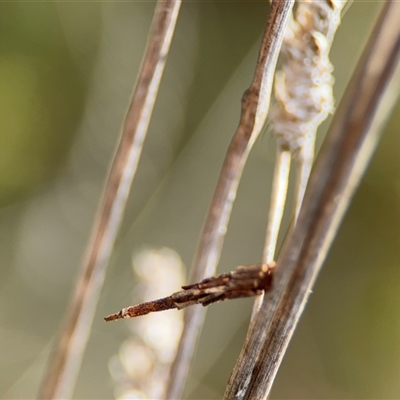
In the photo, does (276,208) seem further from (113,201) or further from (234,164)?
(113,201)

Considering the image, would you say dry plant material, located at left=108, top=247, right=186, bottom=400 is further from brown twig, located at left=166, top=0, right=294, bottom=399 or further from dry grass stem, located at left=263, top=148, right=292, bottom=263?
dry grass stem, located at left=263, top=148, right=292, bottom=263

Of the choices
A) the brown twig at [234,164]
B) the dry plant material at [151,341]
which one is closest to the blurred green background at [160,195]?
the dry plant material at [151,341]

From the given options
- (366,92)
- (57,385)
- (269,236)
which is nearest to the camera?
(366,92)

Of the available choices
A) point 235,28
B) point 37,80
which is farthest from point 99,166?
point 235,28

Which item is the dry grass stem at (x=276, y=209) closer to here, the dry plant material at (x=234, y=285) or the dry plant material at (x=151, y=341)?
the dry plant material at (x=234, y=285)

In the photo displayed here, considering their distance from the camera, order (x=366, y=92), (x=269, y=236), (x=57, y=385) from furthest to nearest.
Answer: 1. (x=57, y=385)
2. (x=269, y=236)
3. (x=366, y=92)

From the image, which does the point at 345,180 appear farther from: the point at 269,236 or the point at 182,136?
the point at 182,136

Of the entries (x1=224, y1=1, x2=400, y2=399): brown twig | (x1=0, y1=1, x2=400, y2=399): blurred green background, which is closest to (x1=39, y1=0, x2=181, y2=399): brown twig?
(x1=224, y1=1, x2=400, y2=399): brown twig
